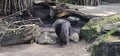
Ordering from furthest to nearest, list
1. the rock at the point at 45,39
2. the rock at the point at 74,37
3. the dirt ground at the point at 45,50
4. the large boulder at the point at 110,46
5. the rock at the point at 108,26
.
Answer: the rock at the point at 74,37
the rock at the point at 45,39
the rock at the point at 108,26
the dirt ground at the point at 45,50
the large boulder at the point at 110,46

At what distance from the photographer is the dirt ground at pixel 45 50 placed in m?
5.84

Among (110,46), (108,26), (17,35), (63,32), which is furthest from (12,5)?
(110,46)

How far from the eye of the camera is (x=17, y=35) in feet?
21.1

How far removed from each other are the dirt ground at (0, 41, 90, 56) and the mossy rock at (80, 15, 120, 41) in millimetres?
269

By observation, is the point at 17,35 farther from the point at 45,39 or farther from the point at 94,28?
the point at 94,28

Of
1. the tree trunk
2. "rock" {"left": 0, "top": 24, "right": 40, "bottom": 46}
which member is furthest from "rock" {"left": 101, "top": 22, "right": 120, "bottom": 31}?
the tree trunk

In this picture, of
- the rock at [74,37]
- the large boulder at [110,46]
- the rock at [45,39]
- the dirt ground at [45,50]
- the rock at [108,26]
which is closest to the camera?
the large boulder at [110,46]

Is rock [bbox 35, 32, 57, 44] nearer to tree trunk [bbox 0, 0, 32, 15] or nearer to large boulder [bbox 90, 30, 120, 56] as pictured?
tree trunk [bbox 0, 0, 32, 15]

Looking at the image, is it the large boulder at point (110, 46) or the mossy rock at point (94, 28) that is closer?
the large boulder at point (110, 46)

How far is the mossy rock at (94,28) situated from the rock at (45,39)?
69 centimetres

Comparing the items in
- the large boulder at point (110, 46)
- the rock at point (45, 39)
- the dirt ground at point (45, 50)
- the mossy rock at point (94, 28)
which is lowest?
the dirt ground at point (45, 50)

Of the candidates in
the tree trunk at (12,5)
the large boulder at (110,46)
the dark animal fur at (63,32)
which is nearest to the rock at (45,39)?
the dark animal fur at (63,32)

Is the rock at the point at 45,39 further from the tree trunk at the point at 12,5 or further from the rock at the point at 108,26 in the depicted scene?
the tree trunk at the point at 12,5

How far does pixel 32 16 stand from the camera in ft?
26.8
